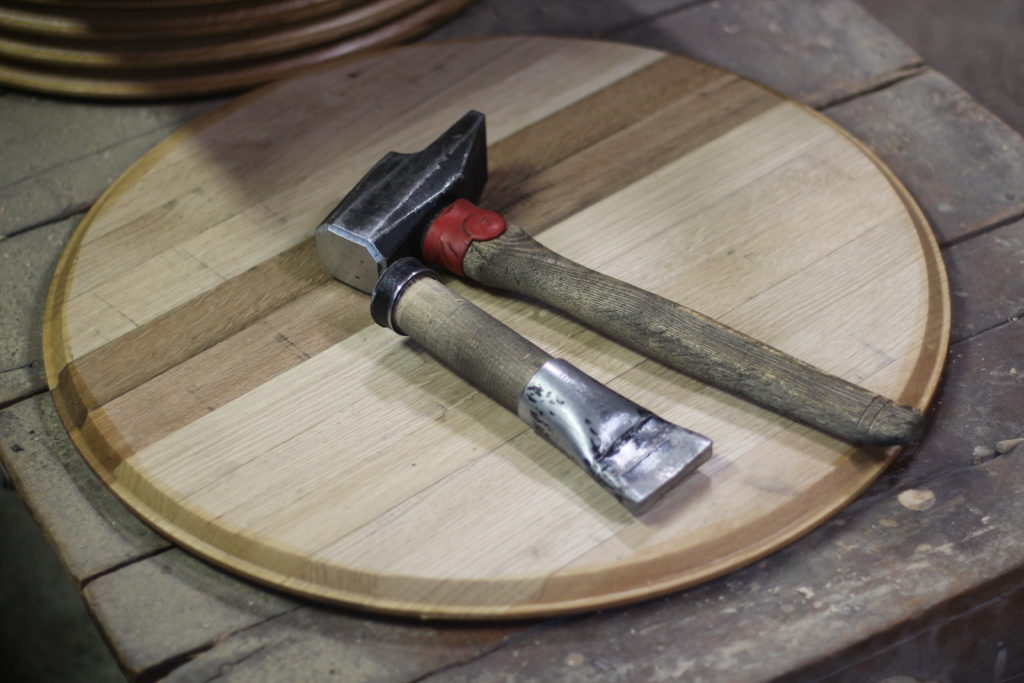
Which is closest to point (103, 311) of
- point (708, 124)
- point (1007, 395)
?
point (708, 124)

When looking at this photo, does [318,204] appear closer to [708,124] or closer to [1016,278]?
[708,124]

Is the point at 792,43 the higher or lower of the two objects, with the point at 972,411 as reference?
higher

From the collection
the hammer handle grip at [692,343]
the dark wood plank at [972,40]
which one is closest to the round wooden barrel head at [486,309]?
the hammer handle grip at [692,343]

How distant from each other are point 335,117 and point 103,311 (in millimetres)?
422

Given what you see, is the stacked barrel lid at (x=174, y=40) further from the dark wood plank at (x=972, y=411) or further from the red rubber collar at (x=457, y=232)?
the dark wood plank at (x=972, y=411)

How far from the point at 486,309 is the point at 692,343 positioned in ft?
0.82

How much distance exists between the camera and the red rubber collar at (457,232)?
1.16 metres

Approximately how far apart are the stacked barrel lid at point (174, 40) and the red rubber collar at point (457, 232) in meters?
0.51

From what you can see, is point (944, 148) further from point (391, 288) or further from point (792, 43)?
point (391, 288)

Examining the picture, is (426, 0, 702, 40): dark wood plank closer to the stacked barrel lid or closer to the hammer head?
the stacked barrel lid

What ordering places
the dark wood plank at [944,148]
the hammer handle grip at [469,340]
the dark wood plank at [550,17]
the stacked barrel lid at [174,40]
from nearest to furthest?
the hammer handle grip at [469,340], the dark wood plank at [944,148], the stacked barrel lid at [174,40], the dark wood plank at [550,17]

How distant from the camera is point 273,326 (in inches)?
46.3

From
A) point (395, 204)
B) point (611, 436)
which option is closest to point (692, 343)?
point (611, 436)

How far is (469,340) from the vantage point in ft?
3.41
